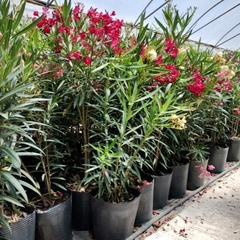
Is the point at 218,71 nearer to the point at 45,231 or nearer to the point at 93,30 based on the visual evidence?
the point at 93,30

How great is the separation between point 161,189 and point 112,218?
→ 0.63 m

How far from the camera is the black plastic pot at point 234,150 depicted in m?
3.33

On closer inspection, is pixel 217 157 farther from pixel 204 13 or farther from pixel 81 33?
pixel 204 13

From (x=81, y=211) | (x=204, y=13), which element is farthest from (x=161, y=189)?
(x=204, y=13)

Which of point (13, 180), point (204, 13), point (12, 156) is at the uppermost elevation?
point (204, 13)

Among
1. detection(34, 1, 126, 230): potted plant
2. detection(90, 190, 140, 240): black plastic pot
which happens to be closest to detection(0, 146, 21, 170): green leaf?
detection(34, 1, 126, 230): potted plant

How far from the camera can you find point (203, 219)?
2.04 metres

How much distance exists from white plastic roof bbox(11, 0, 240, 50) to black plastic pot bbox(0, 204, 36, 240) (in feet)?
8.63

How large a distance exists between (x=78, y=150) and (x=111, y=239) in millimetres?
685

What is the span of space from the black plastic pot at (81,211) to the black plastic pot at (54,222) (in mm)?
157

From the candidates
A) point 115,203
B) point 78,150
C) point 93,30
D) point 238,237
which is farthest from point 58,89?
point 238,237

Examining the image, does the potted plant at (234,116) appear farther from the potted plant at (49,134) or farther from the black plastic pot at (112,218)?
the potted plant at (49,134)

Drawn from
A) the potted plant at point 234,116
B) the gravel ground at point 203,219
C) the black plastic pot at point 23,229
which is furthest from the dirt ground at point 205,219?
the potted plant at point 234,116

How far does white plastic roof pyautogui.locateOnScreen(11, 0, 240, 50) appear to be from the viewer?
3.88m
